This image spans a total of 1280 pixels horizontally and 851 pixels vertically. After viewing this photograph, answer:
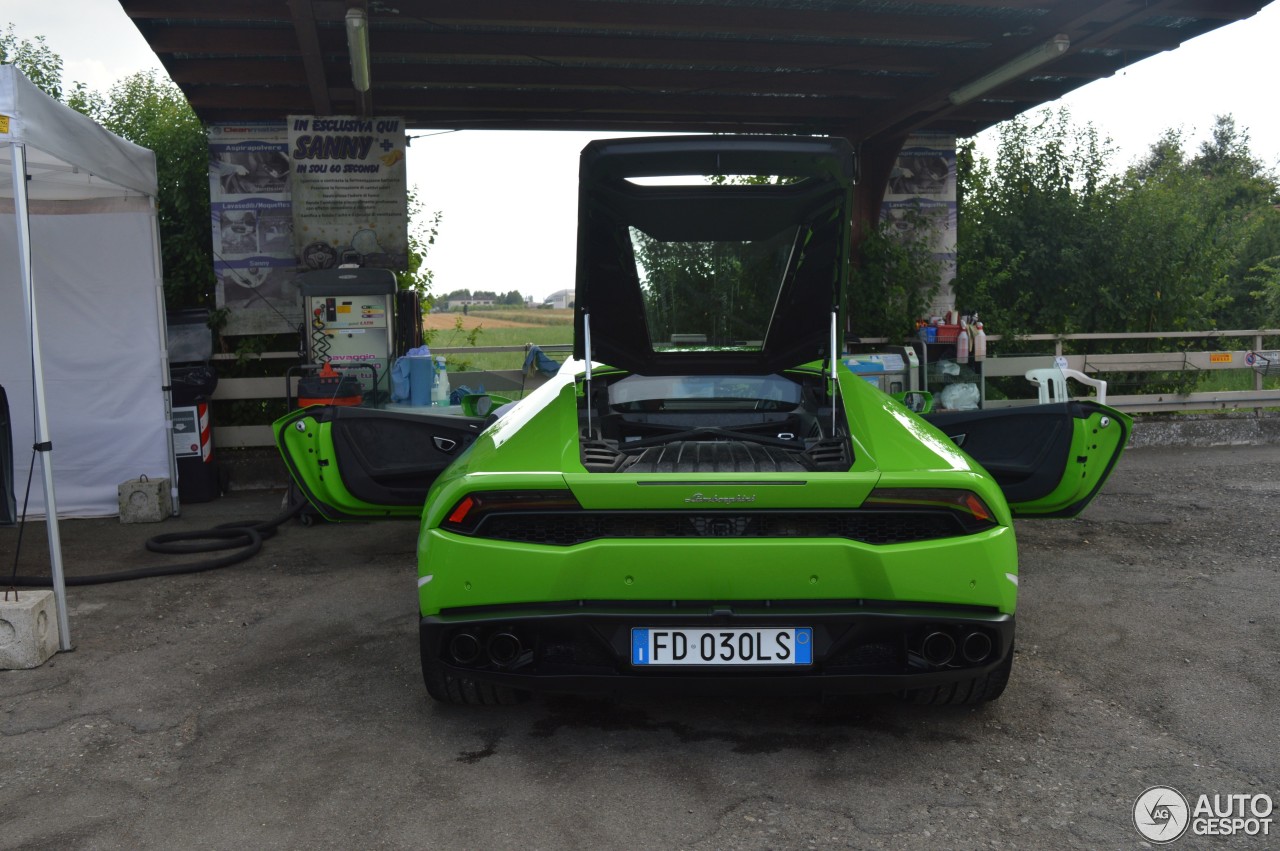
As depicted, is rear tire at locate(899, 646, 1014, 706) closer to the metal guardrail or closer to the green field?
the green field

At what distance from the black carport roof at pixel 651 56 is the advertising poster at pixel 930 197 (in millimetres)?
368

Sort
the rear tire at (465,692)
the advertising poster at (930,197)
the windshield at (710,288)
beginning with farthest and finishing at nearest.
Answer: the advertising poster at (930,197), the windshield at (710,288), the rear tire at (465,692)

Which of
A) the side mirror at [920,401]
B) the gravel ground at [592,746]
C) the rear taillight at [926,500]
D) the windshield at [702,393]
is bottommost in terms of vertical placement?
the gravel ground at [592,746]

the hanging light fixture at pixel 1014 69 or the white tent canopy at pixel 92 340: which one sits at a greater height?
the hanging light fixture at pixel 1014 69

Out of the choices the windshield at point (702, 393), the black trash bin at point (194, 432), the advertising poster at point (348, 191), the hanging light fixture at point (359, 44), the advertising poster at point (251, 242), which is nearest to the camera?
the windshield at point (702, 393)

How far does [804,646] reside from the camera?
3.05m

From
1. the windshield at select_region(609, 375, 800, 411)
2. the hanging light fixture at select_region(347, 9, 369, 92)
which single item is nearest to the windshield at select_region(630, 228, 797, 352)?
the windshield at select_region(609, 375, 800, 411)

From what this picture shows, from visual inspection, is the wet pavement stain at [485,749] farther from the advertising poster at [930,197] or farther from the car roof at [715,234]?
the advertising poster at [930,197]

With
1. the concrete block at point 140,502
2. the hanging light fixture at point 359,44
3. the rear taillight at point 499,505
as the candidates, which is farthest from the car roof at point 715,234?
the concrete block at point 140,502

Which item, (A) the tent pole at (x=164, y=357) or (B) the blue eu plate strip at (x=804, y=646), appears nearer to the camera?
(B) the blue eu plate strip at (x=804, y=646)

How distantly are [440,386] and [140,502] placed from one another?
2.53 metres

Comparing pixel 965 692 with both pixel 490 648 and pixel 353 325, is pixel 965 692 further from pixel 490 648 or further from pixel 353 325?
pixel 353 325

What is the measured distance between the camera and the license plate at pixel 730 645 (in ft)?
10.00

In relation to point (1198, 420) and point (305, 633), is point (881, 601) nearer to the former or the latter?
point (305, 633)
